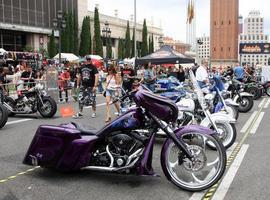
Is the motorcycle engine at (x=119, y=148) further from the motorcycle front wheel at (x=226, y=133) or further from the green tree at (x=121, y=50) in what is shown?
the green tree at (x=121, y=50)

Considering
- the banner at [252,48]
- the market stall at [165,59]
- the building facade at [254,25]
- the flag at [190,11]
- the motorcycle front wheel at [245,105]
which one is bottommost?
the motorcycle front wheel at [245,105]

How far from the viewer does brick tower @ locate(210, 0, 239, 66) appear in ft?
283

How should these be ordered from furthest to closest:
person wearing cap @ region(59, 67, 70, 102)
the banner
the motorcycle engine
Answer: the banner → person wearing cap @ region(59, 67, 70, 102) → the motorcycle engine

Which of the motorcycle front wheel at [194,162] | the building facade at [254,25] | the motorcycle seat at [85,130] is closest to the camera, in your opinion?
the motorcycle front wheel at [194,162]

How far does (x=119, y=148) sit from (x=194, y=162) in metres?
0.98

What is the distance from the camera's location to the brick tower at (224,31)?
8625 centimetres

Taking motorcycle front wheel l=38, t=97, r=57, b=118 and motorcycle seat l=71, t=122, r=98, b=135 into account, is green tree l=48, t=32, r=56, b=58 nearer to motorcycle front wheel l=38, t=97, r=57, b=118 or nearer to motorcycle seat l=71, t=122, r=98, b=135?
motorcycle front wheel l=38, t=97, r=57, b=118

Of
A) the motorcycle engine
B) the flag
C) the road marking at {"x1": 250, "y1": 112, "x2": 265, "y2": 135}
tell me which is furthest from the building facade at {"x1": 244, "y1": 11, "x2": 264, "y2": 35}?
the motorcycle engine

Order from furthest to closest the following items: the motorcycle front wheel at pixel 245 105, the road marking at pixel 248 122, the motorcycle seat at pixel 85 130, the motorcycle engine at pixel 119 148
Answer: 1. the motorcycle front wheel at pixel 245 105
2. the road marking at pixel 248 122
3. the motorcycle seat at pixel 85 130
4. the motorcycle engine at pixel 119 148

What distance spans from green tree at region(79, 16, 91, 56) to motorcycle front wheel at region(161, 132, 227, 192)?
6069 centimetres

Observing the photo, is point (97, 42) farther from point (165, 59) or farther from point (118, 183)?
point (118, 183)

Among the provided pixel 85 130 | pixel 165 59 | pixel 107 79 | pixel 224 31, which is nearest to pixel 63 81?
pixel 165 59

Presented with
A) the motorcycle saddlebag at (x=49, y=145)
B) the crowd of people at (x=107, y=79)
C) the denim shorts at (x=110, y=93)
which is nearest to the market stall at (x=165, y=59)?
the crowd of people at (x=107, y=79)

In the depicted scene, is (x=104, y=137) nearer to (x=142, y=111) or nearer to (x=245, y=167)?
(x=142, y=111)
